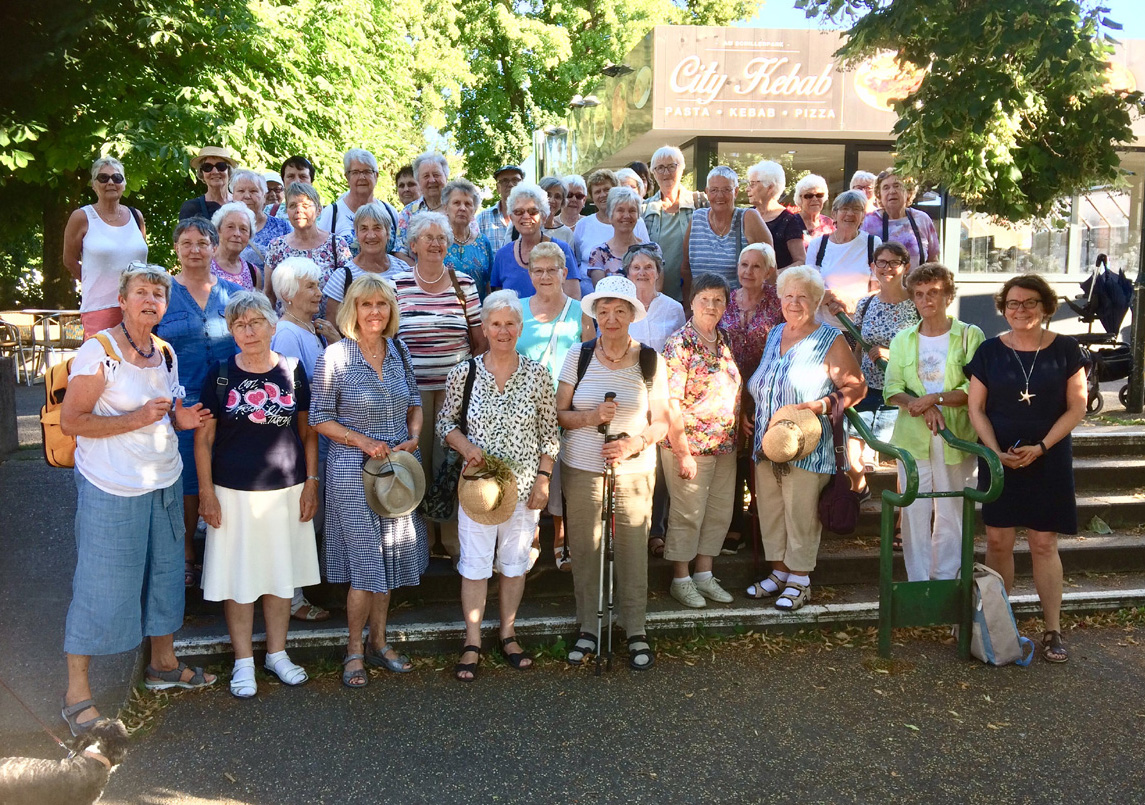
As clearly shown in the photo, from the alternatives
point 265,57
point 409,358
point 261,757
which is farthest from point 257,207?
point 265,57

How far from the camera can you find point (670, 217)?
661cm

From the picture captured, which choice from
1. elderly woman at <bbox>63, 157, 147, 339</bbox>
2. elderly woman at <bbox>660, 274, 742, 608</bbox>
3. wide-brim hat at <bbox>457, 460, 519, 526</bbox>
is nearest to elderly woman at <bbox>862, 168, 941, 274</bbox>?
elderly woman at <bbox>660, 274, 742, 608</bbox>

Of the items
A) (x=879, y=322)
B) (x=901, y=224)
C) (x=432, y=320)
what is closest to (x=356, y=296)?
(x=432, y=320)

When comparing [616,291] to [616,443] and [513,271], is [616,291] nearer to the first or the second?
[616,443]

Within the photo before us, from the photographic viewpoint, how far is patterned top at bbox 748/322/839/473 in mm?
5320

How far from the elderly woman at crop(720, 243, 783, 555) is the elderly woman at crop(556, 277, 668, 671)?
0.93 m

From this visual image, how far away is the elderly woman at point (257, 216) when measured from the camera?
6277 millimetres

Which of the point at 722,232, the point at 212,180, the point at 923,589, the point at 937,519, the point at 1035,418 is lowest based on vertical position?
the point at 923,589

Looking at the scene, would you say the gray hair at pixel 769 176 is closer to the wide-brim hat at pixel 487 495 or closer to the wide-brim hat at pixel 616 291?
the wide-brim hat at pixel 616 291

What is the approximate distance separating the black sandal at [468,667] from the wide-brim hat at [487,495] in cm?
65

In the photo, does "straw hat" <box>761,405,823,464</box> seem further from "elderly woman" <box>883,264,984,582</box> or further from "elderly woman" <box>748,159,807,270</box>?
"elderly woman" <box>748,159,807,270</box>

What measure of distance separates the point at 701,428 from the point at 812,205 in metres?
2.57

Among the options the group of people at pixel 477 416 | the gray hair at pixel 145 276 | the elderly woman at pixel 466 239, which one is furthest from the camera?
the elderly woman at pixel 466 239

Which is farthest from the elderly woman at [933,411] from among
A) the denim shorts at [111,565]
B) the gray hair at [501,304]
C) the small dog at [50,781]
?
the small dog at [50,781]
